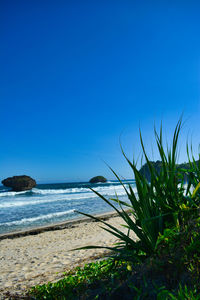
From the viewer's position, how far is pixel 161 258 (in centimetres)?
205

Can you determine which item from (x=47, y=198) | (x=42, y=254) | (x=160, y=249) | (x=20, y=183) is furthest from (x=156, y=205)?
(x=20, y=183)

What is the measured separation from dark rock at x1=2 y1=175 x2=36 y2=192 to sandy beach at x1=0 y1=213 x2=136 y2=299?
4441cm

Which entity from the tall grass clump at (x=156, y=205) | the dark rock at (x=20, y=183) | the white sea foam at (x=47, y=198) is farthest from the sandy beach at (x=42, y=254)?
the dark rock at (x=20, y=183)

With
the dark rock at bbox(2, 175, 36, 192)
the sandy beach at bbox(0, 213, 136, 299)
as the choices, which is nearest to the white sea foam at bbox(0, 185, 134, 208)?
the sandy beach at bbox(0, 213, 136, 299)

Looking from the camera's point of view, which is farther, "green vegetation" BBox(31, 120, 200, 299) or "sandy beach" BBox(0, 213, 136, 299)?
"sandy beach" BBox(0, 213, 136, 299)

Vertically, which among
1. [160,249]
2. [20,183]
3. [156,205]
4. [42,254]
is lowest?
[42,254]

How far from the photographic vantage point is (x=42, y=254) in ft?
23.5

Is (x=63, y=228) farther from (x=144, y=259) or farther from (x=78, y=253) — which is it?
(x=144, y=259)

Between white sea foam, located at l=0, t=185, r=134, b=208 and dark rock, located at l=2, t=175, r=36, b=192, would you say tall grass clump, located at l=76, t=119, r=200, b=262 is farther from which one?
dark rock, located at l=2, t=175, r=36, b=192

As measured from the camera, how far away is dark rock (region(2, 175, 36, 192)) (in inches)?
2101

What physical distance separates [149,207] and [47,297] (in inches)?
68.7

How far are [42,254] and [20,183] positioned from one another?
49695mm

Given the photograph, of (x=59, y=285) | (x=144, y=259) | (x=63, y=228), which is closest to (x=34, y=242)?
(x=63, y=228)

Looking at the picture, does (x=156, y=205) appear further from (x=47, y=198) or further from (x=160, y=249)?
(x=47, y=198)
